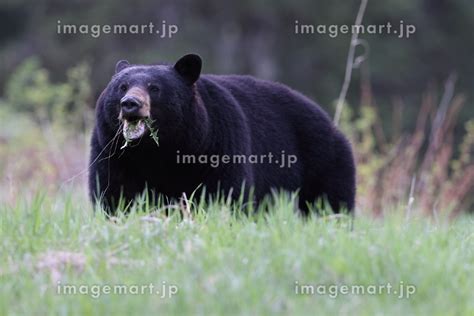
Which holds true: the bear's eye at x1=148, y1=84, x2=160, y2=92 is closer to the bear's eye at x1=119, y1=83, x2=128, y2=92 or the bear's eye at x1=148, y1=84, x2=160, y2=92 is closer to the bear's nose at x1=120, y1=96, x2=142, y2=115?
the bear's eye at x1=119, y1=83, x2=128, y2=92

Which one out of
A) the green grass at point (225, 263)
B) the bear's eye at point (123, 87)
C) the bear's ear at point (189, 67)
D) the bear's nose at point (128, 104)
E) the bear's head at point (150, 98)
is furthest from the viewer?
the bear's ear at point (189, 67)

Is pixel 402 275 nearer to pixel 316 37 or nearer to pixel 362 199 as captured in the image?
pixel 362 199

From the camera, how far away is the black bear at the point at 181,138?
681 centimetres

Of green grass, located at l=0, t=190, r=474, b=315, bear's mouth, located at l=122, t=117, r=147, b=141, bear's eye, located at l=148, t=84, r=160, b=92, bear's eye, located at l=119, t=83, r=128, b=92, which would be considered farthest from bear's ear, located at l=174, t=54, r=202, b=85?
green grass, located at l=0, t=190, r=474, b=315

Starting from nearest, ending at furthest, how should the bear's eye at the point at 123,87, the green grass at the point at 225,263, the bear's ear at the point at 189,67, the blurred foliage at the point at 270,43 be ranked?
the green grass at the point at 225,263 < the bear's eye at the point at 123,87 < the bear's ear at the point at 189,67 < the blurred foliage at the point at 270,43

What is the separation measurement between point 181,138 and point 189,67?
496mm

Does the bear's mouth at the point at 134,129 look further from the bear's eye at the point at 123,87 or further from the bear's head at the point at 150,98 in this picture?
the bear's eye at the point at 123,87

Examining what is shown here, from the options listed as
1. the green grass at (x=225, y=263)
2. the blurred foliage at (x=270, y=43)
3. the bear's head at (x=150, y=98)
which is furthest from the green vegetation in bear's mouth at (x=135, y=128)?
the blurred foliage at (x=270, y=43)

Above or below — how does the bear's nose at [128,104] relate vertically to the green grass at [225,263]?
above

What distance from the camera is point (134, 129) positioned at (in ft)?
21.9

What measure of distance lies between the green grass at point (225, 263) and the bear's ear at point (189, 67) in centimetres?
155

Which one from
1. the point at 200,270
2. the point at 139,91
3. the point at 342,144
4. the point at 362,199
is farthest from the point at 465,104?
the point at 200,270

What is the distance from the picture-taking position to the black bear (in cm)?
681

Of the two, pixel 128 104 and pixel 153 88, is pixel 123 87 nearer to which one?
pixel 153 88
